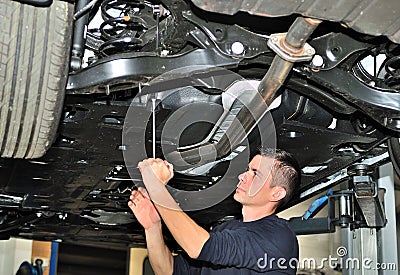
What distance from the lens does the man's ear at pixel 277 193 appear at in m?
2.69

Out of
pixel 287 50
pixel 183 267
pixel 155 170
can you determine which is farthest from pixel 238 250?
pixel 287 50

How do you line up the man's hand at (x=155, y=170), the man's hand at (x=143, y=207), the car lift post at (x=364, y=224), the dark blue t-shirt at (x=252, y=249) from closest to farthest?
1. the man's hand at (x=155, y=170)
2. the dark blue t-shirt at (x=252, y=249)
3. the man's hand at (x=143, y=207)
4. the car lift post at (x=364, y=224)

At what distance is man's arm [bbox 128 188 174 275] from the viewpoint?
2484 mm

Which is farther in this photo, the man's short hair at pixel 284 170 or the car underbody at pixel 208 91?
the man's short hair at pixel 284 170

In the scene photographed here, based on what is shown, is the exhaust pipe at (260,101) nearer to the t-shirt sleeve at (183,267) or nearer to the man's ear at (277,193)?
the man's ear at (277,193)

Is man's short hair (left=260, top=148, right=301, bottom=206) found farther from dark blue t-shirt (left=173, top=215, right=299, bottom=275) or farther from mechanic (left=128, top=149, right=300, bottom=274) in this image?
dark blue t-shirt (left=173, top=215, right=299, bottom=275)

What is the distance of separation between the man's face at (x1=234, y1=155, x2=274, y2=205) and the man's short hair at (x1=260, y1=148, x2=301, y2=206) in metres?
0.02

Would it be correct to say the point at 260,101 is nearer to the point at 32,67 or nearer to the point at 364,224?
the point at 32,67

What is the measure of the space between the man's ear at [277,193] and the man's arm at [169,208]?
57cm

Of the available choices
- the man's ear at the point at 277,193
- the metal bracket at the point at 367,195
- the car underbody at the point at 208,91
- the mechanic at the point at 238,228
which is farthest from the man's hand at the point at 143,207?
the metal bracket at the point at 367,195

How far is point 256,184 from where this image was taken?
8.77 feet

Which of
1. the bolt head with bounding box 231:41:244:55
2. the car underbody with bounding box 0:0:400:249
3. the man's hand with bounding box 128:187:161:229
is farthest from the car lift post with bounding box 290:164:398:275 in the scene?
the bolt head with bounding box 231:41:244:55

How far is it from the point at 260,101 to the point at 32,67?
787 millimetres

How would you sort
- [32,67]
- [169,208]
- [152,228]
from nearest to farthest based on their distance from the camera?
[32,67] < [169,208] < [152,228]
